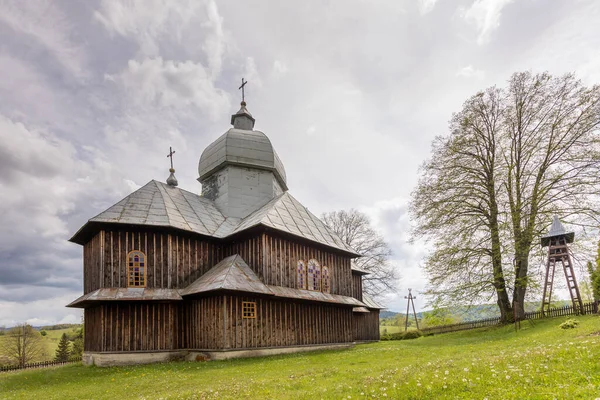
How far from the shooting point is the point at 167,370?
585 inches

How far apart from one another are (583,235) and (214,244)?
65.0 feet

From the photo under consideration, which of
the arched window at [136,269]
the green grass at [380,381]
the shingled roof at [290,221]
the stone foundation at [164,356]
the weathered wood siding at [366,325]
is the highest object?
the shingled roof at [290,221]

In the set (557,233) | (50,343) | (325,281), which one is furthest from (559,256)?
(50,343)

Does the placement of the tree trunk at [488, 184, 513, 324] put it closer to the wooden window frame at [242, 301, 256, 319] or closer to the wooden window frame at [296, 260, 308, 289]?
the wooden window frame at [296, 260, 308, 289]

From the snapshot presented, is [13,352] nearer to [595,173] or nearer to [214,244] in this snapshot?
[214,244]

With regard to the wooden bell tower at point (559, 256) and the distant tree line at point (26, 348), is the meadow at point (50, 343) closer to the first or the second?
the distant tree line at point (26, 348)

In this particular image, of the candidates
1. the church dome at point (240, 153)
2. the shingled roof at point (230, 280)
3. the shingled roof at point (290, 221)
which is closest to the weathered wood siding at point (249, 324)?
the shingled roof at point (230, 280)

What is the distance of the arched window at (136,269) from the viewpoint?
18172mm

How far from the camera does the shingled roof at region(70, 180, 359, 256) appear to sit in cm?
1884

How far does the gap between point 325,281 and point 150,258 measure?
415 inches

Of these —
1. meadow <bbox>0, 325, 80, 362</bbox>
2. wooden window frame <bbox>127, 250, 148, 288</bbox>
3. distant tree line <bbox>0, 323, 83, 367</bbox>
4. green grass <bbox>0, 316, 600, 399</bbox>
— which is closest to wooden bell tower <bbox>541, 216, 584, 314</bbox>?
green grass <bbox>0, 316, 600, 399</bbox>

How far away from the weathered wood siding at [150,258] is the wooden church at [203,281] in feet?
0.16

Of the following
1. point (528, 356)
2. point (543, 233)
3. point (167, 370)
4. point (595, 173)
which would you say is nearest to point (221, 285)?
point (167, 370)

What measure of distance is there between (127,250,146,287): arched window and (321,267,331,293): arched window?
10358 mm
